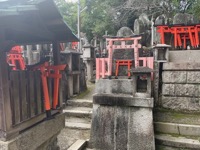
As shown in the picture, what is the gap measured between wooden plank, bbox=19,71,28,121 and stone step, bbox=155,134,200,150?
3688 mm

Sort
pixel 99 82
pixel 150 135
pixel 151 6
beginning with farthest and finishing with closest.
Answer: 1. pixel 151 6
2. pixel 99 82
3. pixel 150 135

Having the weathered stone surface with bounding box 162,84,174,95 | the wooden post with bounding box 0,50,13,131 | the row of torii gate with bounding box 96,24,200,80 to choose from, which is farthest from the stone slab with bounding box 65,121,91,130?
the wooden post with bounding box 0,50,13,131

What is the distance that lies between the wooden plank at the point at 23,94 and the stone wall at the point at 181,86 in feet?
14.2

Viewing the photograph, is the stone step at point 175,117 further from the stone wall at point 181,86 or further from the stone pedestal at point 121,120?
the stone pedestal at point 121,120

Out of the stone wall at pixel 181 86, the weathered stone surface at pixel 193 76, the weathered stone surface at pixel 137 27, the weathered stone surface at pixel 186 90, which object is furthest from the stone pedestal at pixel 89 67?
the weathered stone surface at pixel 193 76

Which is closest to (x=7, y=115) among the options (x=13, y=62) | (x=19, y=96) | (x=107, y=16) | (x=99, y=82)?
(x=19, y=96)

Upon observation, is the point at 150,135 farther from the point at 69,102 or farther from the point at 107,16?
the point at 107,16

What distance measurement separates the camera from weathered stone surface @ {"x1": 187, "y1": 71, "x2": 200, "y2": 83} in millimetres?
5566

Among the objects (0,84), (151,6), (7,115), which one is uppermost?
(151,6)

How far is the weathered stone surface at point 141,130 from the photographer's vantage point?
5004mm

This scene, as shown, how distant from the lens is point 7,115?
255 cm

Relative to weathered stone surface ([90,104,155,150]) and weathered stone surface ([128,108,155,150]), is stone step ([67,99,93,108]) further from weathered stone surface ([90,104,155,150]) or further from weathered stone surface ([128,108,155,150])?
weathered stone surface ([128,108,155,150])

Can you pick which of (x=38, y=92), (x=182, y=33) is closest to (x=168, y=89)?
(x=182, y=33)

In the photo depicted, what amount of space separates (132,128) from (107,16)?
14771mm
